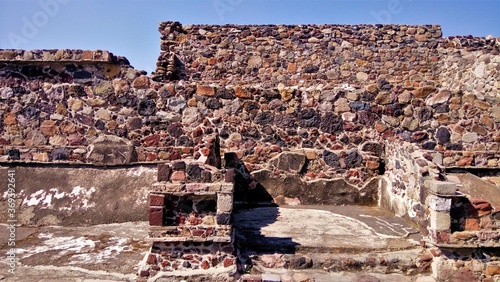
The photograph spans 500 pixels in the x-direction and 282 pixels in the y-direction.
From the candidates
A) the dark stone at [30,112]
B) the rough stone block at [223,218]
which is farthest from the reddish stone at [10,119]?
the rough stone block at [223,218]

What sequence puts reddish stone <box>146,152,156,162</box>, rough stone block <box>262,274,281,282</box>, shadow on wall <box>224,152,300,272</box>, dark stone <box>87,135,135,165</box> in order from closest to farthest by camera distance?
rough stone block <box>262,274,281,282</box>, shadow on wall <box>224,152,300,272</box>, dark stone <box>87,135,135,165</box>, reddish stone <box>146,152,156,162</box>

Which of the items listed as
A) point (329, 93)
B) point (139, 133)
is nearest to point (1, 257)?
point (139, 133)

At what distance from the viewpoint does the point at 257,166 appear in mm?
6215

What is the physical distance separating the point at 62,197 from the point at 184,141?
5.86 ft

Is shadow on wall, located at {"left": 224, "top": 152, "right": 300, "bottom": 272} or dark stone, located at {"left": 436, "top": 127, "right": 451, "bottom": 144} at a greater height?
dark stone, located at {"left": 436, "top": 127, "right": 451, "bottom": 144}

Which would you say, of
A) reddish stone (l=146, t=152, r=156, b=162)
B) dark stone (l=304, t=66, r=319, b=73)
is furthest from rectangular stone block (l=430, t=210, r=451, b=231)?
dark stone (l=304, t=66, r=319, b=73)

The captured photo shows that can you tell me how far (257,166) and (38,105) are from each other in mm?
3291

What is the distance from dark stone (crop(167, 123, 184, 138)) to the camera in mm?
6121

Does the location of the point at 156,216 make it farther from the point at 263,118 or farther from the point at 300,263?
the point at 263,118

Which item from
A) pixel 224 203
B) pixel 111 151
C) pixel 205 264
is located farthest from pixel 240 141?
pixel 205 264

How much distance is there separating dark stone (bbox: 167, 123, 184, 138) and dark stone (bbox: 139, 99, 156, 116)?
0.34 m

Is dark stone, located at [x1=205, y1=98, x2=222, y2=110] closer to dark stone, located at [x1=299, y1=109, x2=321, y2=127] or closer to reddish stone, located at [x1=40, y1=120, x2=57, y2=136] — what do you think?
dark stone, located at [x1=299, y1=109, x2=321, y2=127]

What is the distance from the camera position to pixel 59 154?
19.6ft

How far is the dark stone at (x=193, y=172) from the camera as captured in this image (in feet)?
13.2
